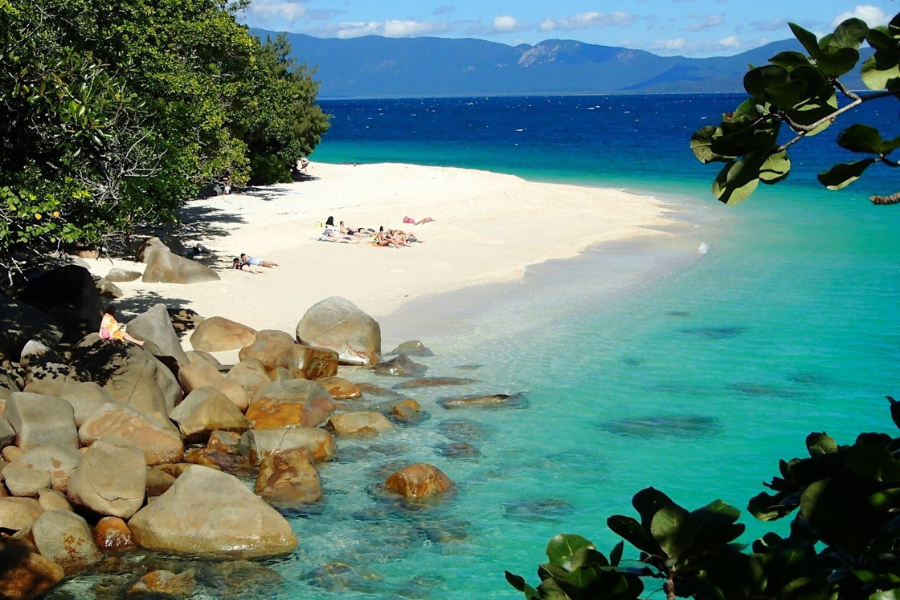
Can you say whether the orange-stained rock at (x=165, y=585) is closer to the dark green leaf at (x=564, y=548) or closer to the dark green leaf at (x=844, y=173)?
the dark green leaf at (x=564, y=548)

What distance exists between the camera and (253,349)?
1602cm

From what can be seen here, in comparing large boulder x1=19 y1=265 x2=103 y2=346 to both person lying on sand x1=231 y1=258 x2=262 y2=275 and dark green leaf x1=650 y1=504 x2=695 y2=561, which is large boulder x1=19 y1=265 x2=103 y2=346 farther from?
dark green leaf x1=650 y1=504 x2=695 y2=561

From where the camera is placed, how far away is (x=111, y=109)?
14375 millimetres

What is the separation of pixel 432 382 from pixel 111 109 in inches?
272

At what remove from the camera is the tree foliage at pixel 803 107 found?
2297mm

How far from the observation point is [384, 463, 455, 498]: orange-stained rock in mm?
11328

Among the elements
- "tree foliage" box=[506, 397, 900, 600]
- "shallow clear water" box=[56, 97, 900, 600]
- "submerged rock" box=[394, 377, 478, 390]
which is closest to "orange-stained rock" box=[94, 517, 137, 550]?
"shallow clear water" box=[56, 97, 900, 600]

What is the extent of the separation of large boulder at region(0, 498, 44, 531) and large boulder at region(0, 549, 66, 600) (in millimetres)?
596

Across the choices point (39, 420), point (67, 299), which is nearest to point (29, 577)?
point (39, 420)

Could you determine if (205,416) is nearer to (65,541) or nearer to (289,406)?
(289,406)

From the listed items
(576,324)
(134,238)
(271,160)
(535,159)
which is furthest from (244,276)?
(535,159)

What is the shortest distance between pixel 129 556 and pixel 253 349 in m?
6.64

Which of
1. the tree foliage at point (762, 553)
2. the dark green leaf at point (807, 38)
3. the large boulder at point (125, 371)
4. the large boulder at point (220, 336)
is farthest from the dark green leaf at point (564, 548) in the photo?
the large boulder at point (220, 336)

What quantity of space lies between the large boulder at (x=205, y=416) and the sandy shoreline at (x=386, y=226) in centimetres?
531
